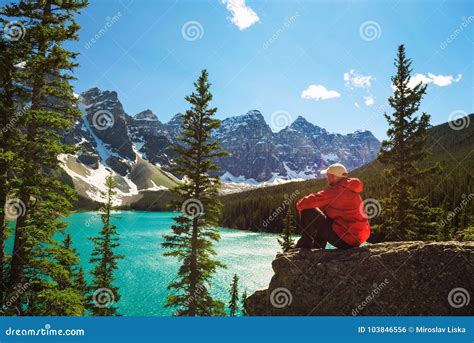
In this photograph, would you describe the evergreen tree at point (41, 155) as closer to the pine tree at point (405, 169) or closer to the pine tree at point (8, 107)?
the pine tree at point (8, 107)

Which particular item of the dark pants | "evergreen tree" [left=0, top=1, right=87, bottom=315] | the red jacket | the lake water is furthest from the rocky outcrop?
the lake water

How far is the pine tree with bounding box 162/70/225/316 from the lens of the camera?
58.6ft

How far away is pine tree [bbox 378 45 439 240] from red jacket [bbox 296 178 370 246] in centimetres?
1328

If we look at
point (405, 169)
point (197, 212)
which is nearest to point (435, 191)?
point (405, 169)

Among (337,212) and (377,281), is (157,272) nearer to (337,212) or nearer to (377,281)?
(337,212)

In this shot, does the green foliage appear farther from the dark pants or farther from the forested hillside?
the dark pants

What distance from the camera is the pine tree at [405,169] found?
1949 cm

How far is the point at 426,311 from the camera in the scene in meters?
6.82

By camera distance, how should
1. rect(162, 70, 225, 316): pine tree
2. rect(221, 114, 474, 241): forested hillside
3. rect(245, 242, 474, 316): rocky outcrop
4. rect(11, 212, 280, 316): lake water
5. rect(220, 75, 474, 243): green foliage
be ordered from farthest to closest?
rect(221, 114, 474, 241): forested hillside
rect(220, 75, 474, 243): green foliage
rect(11, 212, 280, 316): lake water
rect(162, 70, 225, 316): pine tree
rect(245, 242, 474, 316): rocky outcrop

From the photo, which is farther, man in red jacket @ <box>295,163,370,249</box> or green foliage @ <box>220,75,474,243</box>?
green foliage @ <box>220,75,474,243</box>

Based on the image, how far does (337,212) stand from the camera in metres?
7.72

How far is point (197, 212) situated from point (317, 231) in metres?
10.8

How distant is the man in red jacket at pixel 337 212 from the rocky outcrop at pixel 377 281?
1.52 ft

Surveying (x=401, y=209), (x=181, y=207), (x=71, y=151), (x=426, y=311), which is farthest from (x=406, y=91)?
(x=71, y=151)
